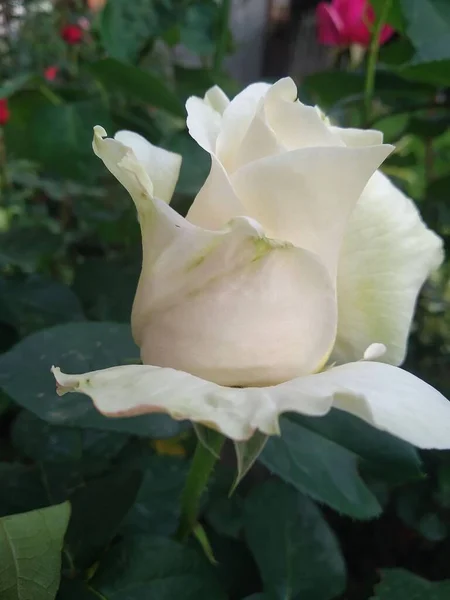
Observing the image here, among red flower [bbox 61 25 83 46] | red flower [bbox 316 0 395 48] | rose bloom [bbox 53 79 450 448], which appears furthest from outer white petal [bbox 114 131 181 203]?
red flower [bbox 61 25 83 46]

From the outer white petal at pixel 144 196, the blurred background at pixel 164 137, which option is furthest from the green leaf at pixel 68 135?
the outer white petal at pixel 144 196

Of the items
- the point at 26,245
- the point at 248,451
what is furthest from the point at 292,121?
the point at 26,245

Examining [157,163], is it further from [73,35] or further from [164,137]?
Result: [73,35]

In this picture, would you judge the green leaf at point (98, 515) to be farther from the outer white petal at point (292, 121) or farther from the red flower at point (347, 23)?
the red flower at point (347, 23)

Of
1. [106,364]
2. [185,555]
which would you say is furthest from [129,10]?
[185,555]

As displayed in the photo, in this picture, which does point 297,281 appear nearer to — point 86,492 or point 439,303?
point 86,492

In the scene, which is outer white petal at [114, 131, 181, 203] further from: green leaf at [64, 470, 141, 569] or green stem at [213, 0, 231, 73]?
green stem at [213, 0, 231, 73]

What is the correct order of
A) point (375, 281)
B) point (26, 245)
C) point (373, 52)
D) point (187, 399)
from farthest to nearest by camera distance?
point (26, 245) → point (373, 52) → point (375, 281) → point (187, 399)
